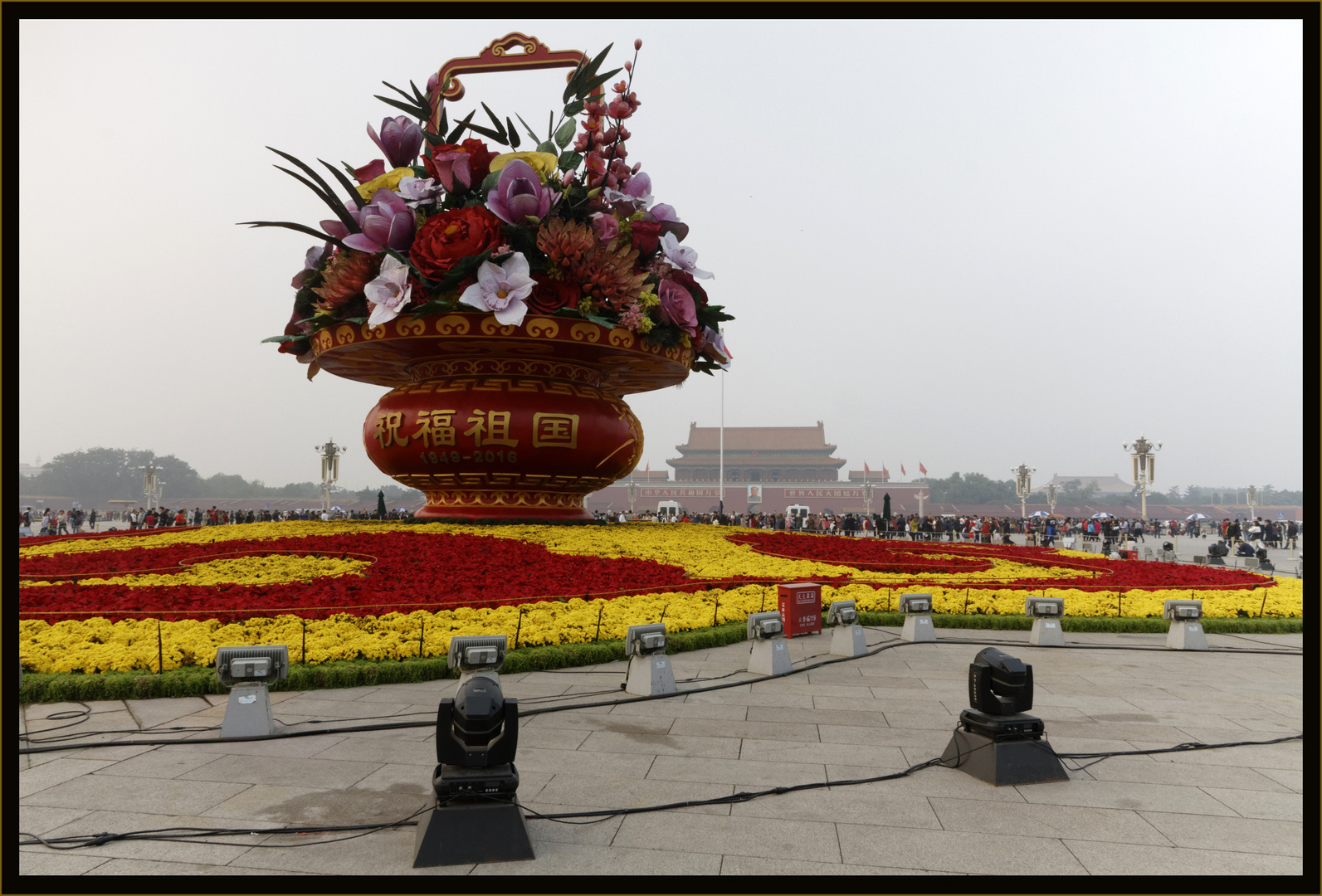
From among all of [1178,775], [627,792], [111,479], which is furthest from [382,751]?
[111,479]

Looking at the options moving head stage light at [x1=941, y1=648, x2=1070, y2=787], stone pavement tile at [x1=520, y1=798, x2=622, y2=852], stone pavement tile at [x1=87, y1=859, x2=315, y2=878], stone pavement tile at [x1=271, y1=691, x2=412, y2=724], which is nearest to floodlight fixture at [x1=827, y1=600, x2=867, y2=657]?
moving head stage light at [x1=941, y1=648, x2=1070, y2=787]

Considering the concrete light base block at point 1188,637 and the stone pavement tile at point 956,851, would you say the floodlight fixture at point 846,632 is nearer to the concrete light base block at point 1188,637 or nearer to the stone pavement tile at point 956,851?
the concrete light base block at point 1188,637

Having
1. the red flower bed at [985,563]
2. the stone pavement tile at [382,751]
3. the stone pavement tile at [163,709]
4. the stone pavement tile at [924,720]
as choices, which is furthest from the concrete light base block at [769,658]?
the red flower bed at [985,563]

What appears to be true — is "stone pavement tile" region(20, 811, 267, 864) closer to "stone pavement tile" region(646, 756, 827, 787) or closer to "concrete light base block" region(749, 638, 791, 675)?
"stone pavement tile" region(646, 756, 827, 787)

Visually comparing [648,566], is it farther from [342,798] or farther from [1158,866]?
[1158,866]

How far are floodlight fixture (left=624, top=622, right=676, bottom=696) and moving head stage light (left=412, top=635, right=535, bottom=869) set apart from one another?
8.93 ft

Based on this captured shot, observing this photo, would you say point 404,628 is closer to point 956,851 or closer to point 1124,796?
point 956,851

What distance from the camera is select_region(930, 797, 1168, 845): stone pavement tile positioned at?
3.60 m

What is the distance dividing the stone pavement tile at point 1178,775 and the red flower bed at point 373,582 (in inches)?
214

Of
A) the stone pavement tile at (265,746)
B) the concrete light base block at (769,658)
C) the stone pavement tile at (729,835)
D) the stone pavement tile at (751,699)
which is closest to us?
the stone pavement tile at (729,835)

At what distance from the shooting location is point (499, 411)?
46.9 feet

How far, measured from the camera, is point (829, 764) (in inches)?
181

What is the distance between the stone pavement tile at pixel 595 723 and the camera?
17.5ft

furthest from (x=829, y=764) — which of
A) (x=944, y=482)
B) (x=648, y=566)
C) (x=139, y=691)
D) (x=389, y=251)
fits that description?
(x=944, y=482)
